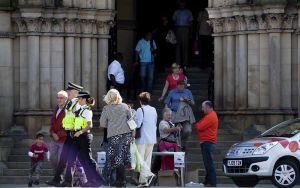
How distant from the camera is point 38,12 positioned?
119 ft

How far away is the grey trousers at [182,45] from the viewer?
4088 centimetres

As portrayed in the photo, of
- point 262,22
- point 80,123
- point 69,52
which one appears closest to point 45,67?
point 69,52

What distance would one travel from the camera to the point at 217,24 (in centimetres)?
3716

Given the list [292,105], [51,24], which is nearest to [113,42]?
[51,24]

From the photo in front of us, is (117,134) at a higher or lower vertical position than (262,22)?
lower

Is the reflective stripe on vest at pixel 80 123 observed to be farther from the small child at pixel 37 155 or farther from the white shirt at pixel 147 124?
the small child at pixel 37 155

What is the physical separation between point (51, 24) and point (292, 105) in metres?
6.23

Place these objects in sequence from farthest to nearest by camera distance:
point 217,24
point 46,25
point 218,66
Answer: point 218,66 → point 217,24 → point 46,25

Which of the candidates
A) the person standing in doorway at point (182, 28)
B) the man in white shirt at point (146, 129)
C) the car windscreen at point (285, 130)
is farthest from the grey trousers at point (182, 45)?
the man in white shirt at point (146, 129)

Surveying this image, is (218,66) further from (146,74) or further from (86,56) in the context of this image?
(86,56)

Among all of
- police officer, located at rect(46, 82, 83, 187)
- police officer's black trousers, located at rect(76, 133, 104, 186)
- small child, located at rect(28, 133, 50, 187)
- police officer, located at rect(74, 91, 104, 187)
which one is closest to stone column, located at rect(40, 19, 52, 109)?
small child, located at rect(28, 133, 50, 187)

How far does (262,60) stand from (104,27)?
4.10 m

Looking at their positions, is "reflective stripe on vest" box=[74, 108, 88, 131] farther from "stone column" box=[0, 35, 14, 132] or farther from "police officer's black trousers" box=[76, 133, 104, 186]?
"stone column" box=[0, 35, 14, 132]

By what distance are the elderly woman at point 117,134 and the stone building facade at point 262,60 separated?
7.64m
